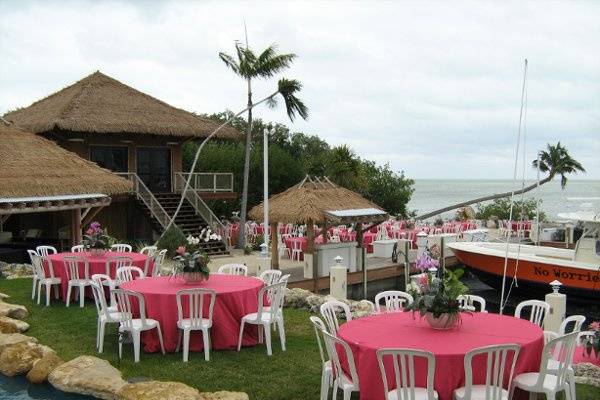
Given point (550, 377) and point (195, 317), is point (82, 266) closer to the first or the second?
point (195, 317)

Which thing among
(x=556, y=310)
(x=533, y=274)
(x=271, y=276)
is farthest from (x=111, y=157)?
(x=556, y=310)

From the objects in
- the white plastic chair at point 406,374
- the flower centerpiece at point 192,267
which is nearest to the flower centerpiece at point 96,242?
the flower centerpiece at point 192,267

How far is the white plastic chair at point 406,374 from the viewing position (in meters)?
5.09

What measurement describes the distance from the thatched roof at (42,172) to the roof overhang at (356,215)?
22.5 ft

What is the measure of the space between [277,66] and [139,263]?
13719 mm

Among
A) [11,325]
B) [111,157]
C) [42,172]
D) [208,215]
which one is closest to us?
[11,325]

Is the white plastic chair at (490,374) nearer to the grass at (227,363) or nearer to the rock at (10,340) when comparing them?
the grass at (227,363)

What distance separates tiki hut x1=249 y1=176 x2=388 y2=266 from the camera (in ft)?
56.0

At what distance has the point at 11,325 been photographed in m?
9.52

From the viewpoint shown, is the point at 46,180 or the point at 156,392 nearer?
the point at 156,392

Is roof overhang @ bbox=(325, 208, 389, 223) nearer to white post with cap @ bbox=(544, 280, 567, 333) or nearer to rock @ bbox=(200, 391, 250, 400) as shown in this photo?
white post with cap @ bbox=(544, 280, 567, 333)

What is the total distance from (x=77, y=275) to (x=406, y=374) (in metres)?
8.13

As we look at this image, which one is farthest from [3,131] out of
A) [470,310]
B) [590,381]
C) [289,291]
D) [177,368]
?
[590,381]

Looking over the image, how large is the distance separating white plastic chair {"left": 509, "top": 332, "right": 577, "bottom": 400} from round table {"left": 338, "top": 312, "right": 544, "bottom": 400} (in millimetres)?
112
